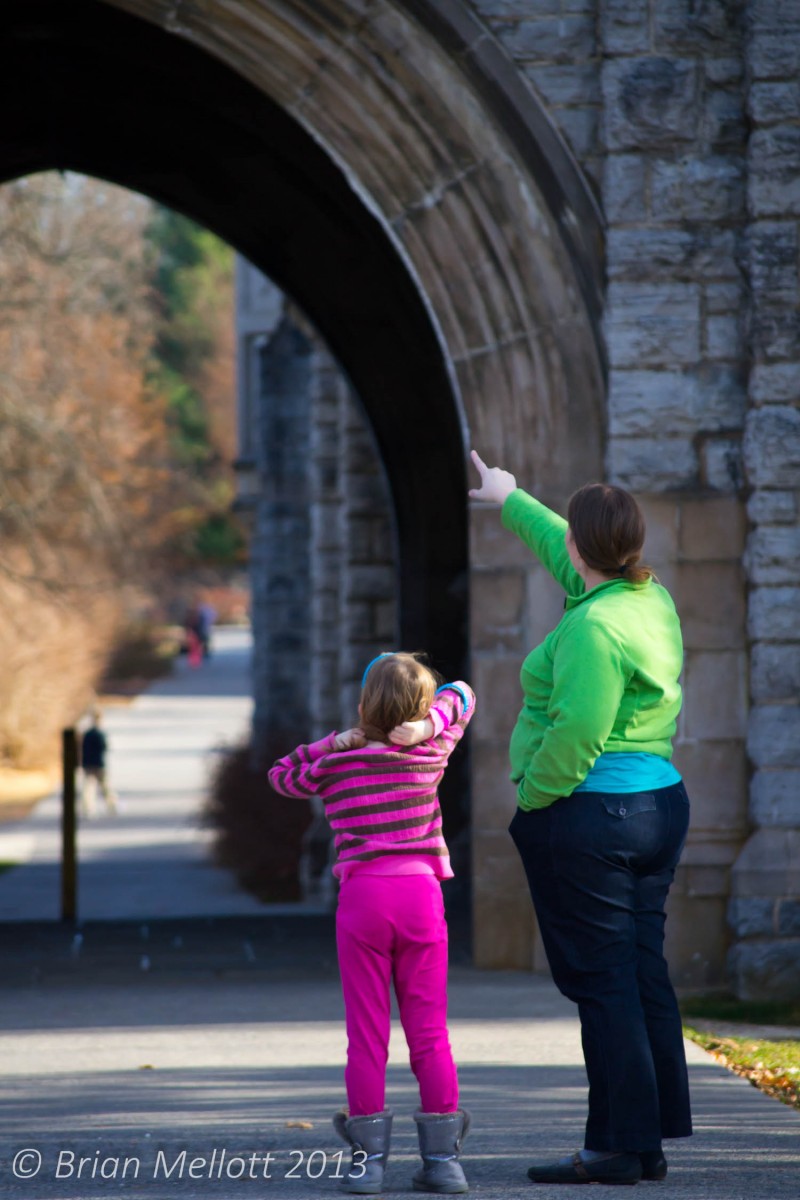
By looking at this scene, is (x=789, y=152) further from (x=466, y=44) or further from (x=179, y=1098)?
(x=179, y=1098)

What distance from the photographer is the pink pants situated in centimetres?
414

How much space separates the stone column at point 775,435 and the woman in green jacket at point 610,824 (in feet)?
10.7

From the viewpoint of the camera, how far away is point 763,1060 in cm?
618

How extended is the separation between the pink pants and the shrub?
10.5m

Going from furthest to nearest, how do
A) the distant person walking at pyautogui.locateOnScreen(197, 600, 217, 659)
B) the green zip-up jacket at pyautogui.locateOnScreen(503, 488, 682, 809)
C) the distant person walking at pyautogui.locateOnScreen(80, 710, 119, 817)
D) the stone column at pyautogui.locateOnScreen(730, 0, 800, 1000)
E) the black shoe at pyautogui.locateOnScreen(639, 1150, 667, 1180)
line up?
the distant person walking at pyautogui.locateOnScreen(197, 600, 217, 659) < the distant person walking at pyautogui.locateOnScreen(80, 710, 119, 817) < the stone column at pyautogui.locateOnScreen(730, 0, 800, 1000) < the black shoe at pyautogui.locateOnScreen(639, 1150, 667, 1180) < the green zip-up jacket at pyautogui.locateOnScreen(503, 488, 682, 809)

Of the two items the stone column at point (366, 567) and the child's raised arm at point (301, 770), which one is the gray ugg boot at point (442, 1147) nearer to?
the child's raised arm at point (301, 770)

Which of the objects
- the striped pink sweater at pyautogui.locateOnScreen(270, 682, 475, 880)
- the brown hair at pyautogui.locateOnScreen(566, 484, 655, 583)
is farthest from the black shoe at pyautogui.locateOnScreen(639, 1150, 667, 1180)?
the brown hair at pyautogui.locateOnScreen(566, 484, 655, 583)

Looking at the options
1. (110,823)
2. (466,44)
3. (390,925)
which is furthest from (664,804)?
(110,823)

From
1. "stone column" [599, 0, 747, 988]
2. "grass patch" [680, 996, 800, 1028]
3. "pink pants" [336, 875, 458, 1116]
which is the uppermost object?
"stone column" [599, 0, 747, 988]

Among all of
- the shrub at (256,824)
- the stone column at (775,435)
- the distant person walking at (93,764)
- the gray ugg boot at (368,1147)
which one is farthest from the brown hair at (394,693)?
the distant person walking at (93,764)

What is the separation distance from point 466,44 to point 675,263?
1283 millimetres

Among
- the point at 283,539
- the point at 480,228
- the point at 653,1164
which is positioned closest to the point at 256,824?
the point at 283,539

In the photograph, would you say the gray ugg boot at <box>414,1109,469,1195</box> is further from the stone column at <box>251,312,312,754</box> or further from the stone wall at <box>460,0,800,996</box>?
the stone column at <box>251,312,312,754</box>

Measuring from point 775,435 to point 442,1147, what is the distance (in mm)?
4119
